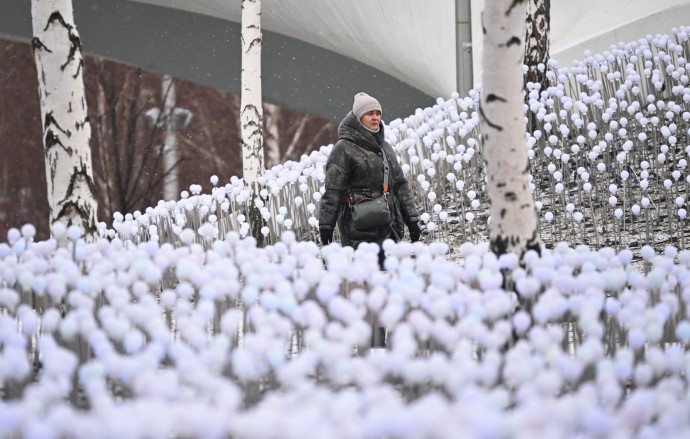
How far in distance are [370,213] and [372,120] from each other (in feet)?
2.05

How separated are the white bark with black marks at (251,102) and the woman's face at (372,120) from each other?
3275mm

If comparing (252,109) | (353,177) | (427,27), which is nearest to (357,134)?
(353,177)

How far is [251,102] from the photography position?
9898 millimetres

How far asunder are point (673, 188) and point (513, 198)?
470 centimetres

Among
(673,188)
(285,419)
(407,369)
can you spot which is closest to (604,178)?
(673,188)

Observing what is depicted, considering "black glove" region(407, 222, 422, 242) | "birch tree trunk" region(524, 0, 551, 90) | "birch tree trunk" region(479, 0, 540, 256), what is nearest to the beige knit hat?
"black glove" region(407, 222, 422, 242)

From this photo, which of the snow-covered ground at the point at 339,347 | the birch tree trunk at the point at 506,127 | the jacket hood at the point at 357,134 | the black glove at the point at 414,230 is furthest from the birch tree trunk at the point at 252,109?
the birch tree trunk at the point at 506,127

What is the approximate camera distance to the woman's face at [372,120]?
660cm

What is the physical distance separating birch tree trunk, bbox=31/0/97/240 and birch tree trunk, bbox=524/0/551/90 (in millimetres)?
6236

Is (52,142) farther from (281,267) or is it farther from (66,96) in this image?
(281,267)

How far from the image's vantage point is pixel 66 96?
629 centimetres

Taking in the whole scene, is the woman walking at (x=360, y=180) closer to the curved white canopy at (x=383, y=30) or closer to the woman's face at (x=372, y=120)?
the woman's face at (x=372, y=120)

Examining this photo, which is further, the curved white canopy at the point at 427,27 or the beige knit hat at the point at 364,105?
the curved white canopy at the point at 427,27

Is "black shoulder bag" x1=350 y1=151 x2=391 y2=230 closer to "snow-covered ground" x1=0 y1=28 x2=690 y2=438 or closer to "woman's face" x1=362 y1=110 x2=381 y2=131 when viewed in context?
"woman's face" x1=362 y1=110 x2=381 y2=131
